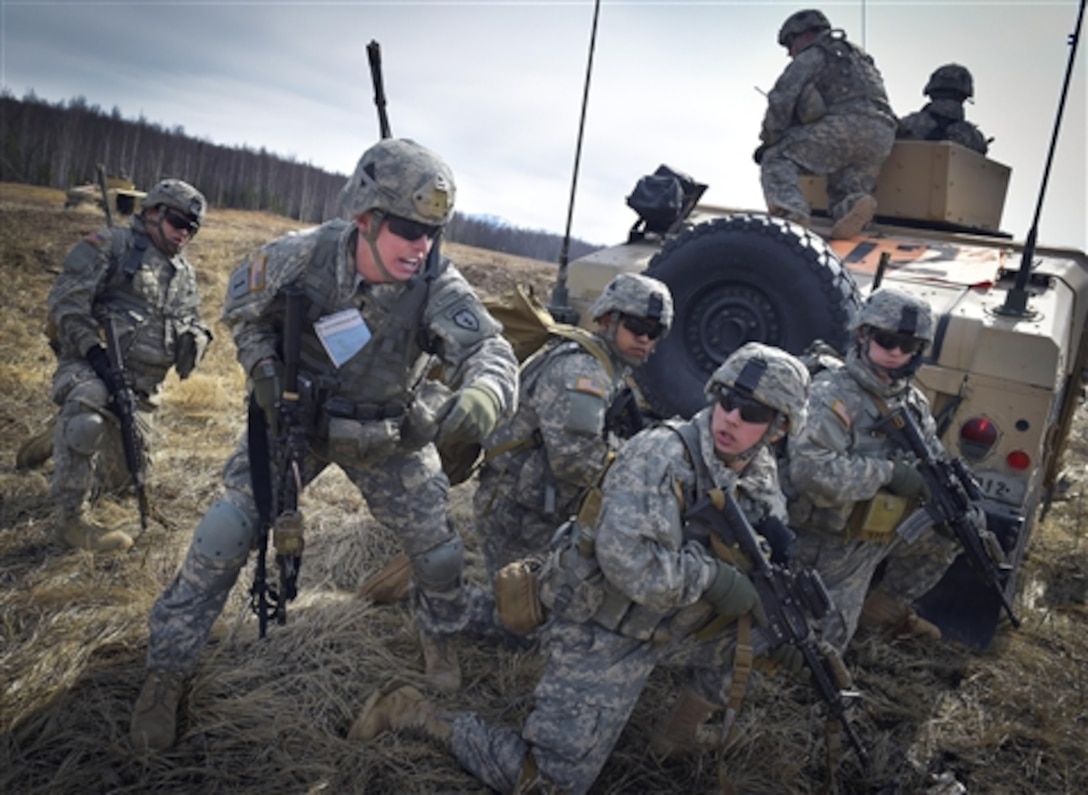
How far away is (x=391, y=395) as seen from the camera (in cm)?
305

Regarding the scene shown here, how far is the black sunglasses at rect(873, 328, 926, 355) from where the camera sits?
359cm

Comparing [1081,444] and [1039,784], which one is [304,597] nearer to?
[1039,784]

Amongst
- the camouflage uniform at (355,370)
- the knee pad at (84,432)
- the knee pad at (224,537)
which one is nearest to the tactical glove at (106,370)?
the knee pad at (84,432)

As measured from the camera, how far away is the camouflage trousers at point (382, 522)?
285 centimetres

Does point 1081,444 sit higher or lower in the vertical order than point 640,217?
lower

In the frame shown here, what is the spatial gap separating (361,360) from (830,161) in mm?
4074

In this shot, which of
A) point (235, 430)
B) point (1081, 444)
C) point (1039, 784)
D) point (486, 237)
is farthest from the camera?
point (486, 237)

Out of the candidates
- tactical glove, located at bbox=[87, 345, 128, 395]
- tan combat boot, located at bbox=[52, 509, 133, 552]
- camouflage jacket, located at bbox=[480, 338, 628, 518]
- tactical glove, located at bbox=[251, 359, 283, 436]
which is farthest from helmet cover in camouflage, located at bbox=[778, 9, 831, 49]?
tan combat boot, located at bbox=[52, 509, 133, 552]

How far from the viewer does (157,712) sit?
2.82 metres

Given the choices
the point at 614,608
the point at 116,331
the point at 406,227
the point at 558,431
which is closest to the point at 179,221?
the point at 116,331

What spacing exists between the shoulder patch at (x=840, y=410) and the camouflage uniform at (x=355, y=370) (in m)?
1.52

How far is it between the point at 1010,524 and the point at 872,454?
771 millimetres

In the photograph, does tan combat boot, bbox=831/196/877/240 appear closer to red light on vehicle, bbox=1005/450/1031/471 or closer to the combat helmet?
red light on vehicle, bbox=1005/450/1031/471

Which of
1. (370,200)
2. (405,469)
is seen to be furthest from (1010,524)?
(370,200)
